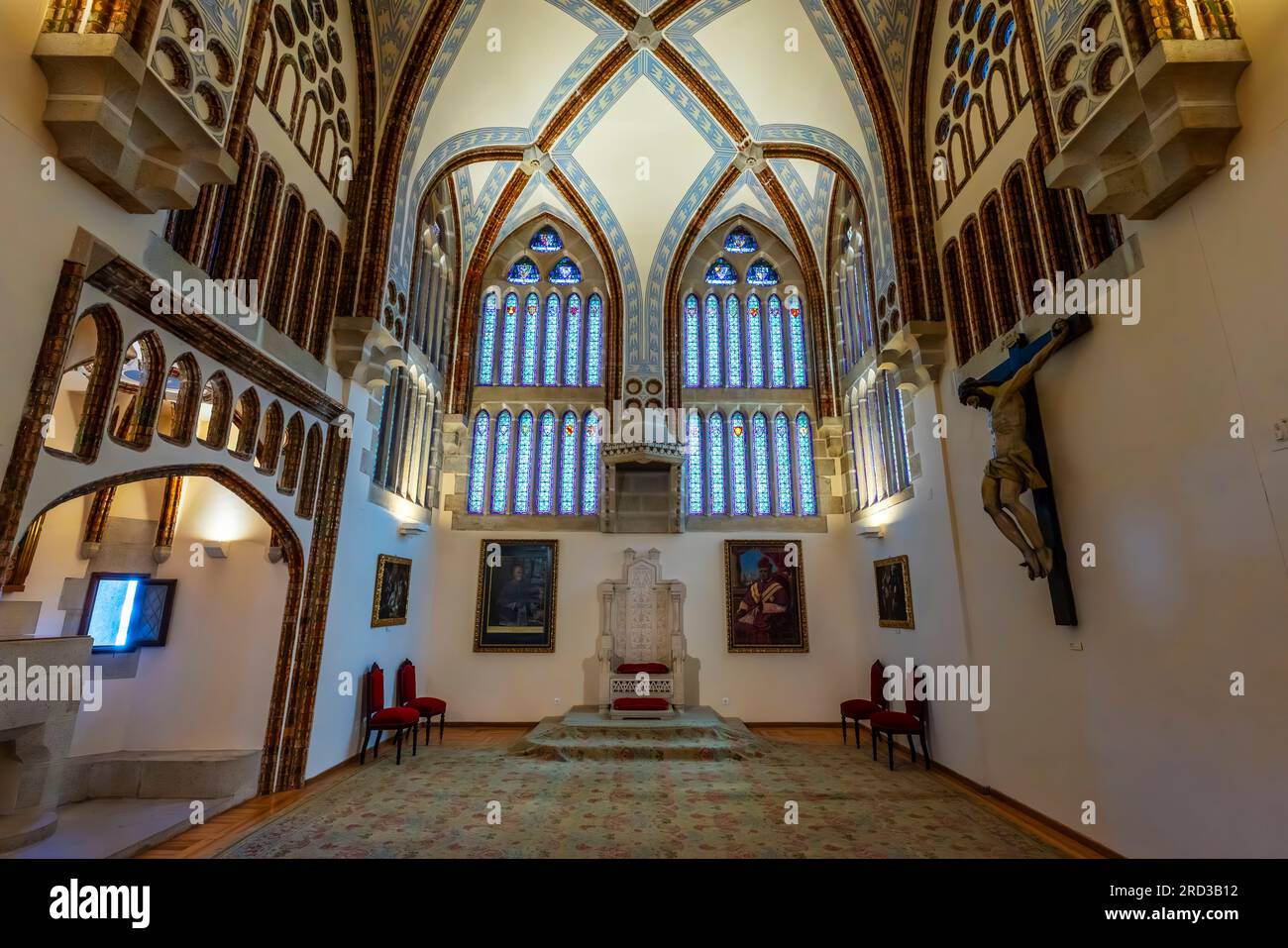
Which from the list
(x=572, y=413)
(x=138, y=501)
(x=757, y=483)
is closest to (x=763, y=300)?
(x=757, y=483)

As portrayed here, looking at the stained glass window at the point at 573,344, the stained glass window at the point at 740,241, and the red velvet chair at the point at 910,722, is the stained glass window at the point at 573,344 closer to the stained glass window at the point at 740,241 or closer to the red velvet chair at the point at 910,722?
the stained glass window at the point at 740,241

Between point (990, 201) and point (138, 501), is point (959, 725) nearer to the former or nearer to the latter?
point (990, 201)

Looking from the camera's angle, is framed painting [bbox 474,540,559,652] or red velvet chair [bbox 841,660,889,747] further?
framed painting [bbox 474,540,559,652]

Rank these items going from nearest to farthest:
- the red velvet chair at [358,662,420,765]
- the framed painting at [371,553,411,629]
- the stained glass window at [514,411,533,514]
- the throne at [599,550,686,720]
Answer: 1. the red velvet chair at [358,662,420,765]
2. the framed painting at [371,553,411,629]
3. the throne at [599,550,686,720]
4. the stained glass window at [514,411,533,514]

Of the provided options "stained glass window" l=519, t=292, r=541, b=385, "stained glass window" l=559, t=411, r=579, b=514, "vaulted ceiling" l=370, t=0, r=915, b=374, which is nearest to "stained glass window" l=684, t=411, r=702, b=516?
"vaulted ceiling" l=370, t=0, r=915, b=374

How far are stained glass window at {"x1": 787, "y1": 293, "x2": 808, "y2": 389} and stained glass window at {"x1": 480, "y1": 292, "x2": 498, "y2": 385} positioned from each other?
665 cm

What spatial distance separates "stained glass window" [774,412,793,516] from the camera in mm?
11453

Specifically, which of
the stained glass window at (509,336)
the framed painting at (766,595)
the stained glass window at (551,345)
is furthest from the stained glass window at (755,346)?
the stained glass window at (509,336)

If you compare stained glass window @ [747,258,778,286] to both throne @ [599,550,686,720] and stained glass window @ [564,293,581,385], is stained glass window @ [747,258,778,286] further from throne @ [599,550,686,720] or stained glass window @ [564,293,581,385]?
throne @ [599,550,686,720]

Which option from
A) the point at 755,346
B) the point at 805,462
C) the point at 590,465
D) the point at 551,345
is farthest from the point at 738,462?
the point at 551,345

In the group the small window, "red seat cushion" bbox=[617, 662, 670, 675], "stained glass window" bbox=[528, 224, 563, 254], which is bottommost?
"red seat cushion" bbox=[617, 662, 670, 675]

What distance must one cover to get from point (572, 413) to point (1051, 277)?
337 inches

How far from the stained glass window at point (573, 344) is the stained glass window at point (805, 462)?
495cm

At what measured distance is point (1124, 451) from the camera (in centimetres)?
450
